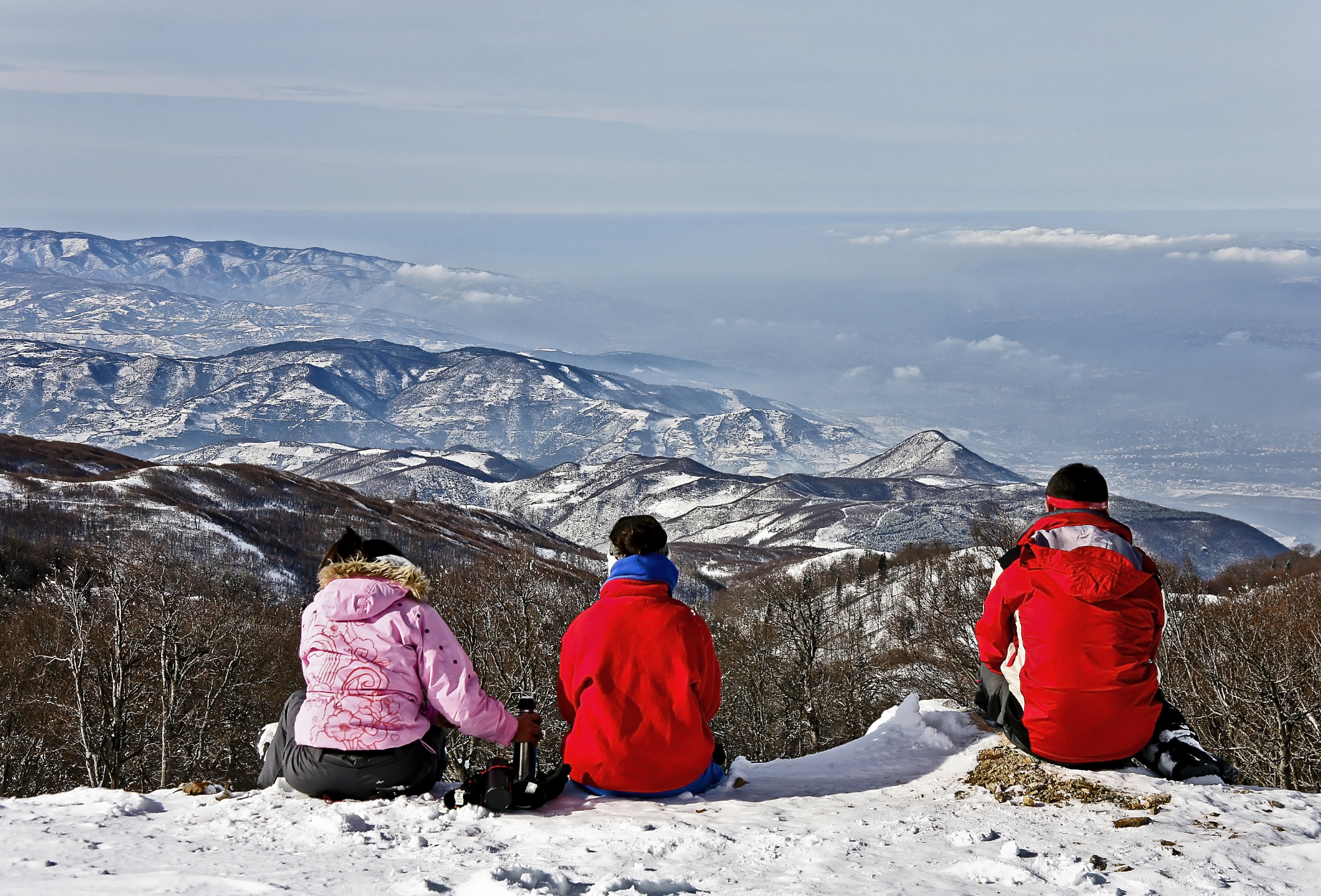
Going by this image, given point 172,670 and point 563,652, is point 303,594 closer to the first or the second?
point 172,670

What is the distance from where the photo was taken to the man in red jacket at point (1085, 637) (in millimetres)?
7168

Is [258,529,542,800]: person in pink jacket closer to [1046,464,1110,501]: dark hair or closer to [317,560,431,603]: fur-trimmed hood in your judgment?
[317,560,431,603]: fur-trimmed hood

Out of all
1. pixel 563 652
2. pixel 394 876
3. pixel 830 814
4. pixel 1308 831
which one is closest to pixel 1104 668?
pixel 1308 831

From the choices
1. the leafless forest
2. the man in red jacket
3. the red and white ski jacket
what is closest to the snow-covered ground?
the man in red jacket

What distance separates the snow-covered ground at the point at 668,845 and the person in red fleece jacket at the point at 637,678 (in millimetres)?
305

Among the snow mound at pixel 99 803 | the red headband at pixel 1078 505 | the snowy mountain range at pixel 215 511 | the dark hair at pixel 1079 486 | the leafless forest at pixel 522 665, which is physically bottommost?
the snowy mountain range at pixel 215 511

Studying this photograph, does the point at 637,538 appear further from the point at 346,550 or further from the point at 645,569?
the point at 346,550

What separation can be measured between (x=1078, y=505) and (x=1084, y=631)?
1.01 m

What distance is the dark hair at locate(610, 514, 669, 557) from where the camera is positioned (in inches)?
284

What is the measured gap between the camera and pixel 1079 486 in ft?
24.3

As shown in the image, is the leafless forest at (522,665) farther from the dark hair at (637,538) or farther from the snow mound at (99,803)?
the snow mound at (99,803)

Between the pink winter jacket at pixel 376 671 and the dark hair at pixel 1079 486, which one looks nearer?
the pink winter jacket at pixel 376 671

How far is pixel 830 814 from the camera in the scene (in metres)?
7.07

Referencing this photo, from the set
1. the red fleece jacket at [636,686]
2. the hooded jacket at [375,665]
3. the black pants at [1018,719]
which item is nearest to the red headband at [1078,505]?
the black pants at [1018,719]
